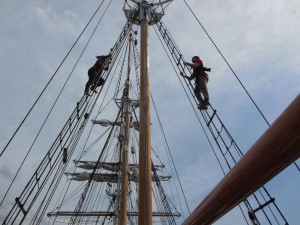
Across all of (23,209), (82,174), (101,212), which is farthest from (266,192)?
(101,212)

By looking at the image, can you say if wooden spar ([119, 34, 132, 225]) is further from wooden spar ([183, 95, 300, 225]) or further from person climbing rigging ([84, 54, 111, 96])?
wooden spar ([183, 95, 300, 225])

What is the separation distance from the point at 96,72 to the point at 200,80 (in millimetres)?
3766

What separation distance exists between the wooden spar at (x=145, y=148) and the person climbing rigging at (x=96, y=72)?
10.9 ft

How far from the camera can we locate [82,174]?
25266 mm

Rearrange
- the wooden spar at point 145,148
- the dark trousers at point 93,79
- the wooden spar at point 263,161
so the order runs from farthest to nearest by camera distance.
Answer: the dark trousers at point 93,79 < the wooden spar at point 145,148 < the wooden spar at point 263,161

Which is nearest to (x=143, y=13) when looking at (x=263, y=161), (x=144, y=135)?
(x=144, y=135)

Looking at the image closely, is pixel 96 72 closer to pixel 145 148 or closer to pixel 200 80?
pixel 200 80

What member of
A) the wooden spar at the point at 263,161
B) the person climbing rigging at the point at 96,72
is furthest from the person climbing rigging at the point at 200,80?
the wooden spar at the point at 263,161

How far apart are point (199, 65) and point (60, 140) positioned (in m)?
4.29

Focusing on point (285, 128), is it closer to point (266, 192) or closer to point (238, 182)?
point (238, 182)

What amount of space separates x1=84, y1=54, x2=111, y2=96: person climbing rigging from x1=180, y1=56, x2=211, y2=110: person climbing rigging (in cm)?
329

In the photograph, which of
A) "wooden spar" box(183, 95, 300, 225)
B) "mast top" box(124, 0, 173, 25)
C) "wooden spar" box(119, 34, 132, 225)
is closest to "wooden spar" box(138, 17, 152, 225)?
"mast top" box(124, 0, 173, 25)

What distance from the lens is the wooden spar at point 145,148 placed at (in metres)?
4.36

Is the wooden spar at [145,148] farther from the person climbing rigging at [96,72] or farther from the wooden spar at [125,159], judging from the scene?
the wooden spar at [125,159]
